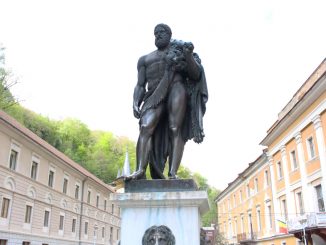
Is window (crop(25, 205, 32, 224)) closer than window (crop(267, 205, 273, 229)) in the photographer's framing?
Yes

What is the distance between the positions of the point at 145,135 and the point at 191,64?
39.7 inches

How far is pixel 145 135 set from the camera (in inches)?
170

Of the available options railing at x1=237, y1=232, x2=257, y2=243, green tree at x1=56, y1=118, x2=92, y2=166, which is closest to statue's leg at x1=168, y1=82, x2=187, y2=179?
railing at x1=237, y1=232, x2=257, y2=243

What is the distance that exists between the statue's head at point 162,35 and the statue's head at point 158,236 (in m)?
2.23

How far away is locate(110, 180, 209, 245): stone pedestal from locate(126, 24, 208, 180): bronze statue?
0.39 metres

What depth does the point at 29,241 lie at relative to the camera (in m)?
26.8

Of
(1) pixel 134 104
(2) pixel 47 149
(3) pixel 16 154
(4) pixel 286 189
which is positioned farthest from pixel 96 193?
(1) pixel 134 104

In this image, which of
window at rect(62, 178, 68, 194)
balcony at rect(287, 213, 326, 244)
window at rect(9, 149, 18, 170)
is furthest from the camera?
window at rect(62, 178, 68, 194)

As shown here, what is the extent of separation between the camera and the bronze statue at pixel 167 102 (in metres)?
4.34

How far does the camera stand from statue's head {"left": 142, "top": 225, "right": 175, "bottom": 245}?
147 inches

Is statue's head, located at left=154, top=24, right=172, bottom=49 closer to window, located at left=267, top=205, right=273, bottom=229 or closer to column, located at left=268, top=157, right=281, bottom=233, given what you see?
column, located at left=268, top=157, right=281, bottom=233

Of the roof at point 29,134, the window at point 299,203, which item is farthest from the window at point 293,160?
the roof at point 29,134

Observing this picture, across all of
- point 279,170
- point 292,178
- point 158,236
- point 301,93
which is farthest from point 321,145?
point 158,236

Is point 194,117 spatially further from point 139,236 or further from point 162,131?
point 139,236
